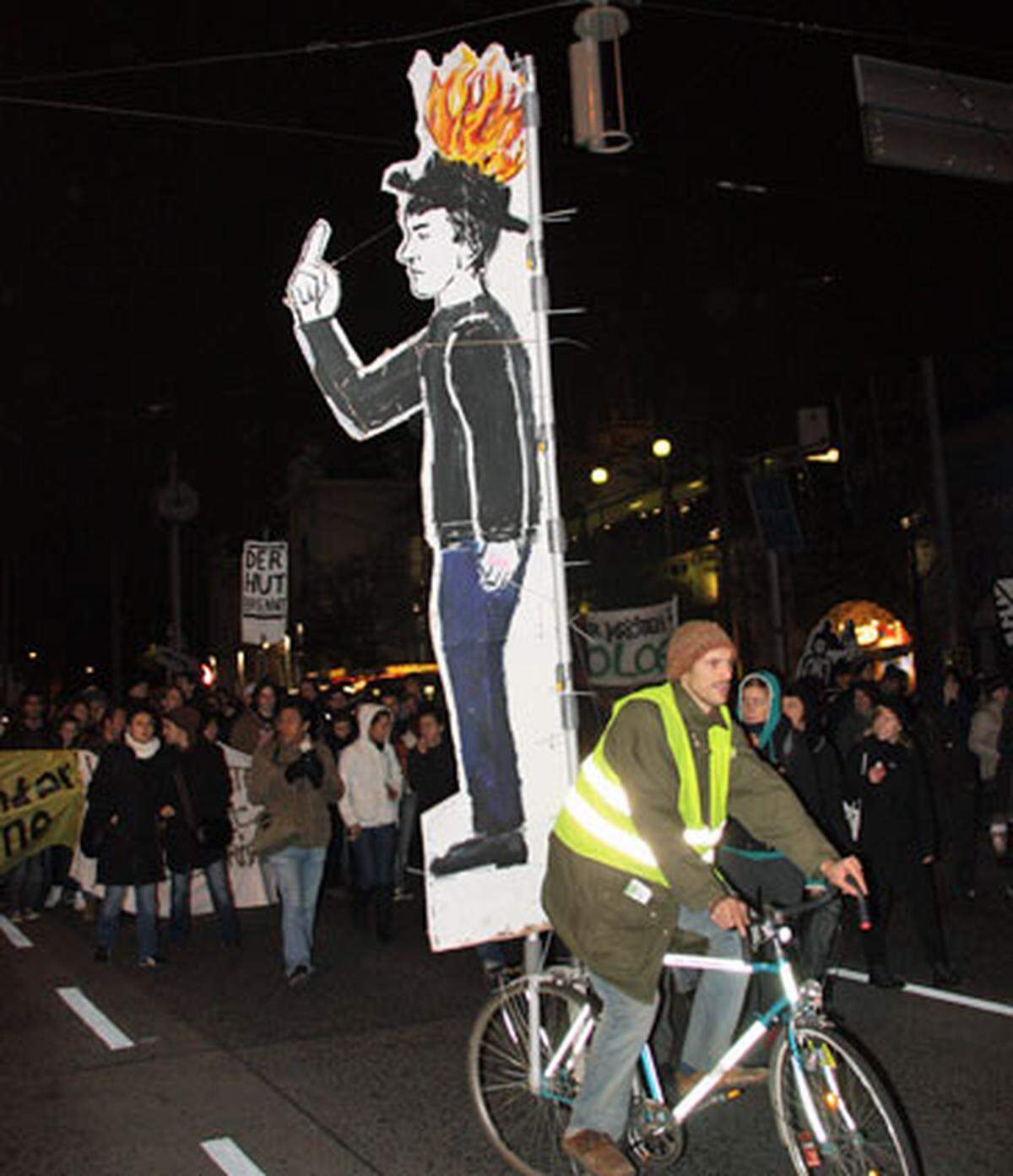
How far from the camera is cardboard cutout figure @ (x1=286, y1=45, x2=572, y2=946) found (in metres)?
6.11

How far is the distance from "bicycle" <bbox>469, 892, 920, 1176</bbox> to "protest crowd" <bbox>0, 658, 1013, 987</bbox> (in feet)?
6.26

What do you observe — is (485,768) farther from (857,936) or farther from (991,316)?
(991,316)

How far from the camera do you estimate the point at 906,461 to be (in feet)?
99.0

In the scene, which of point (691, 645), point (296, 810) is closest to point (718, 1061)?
point (691, 645)

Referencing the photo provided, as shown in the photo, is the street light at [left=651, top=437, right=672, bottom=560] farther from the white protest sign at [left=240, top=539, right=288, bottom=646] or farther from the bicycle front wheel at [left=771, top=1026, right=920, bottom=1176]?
the bicycle front wheel at [left=771, top=1026, right=920, bottom=1176]

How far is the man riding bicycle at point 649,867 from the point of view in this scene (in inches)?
178

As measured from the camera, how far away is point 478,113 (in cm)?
647

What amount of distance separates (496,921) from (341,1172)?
4.02 ft

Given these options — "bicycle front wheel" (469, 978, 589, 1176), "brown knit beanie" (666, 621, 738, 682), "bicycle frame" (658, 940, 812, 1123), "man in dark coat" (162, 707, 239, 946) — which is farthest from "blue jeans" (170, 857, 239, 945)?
"brown knit beanie" (666, 621, 738, 682)

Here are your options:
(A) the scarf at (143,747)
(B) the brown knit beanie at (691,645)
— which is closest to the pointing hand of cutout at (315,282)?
(B) the brown knit beanie at (691,645)

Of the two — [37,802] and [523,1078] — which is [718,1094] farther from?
[37,802]

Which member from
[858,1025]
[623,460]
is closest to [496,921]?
[858,1025]

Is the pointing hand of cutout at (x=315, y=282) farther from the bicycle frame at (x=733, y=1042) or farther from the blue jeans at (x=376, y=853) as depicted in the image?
the blue jeans at (x=376, y=853)

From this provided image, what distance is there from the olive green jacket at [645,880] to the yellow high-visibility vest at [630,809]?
0.03m
